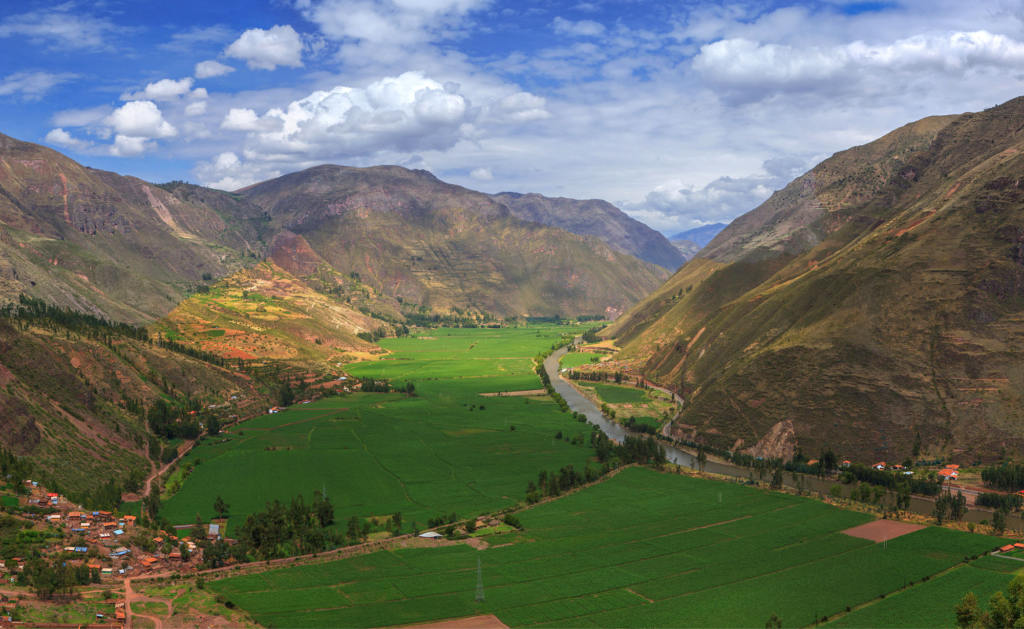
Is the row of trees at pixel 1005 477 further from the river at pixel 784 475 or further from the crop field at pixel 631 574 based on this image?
the crop field at pixel 631 574

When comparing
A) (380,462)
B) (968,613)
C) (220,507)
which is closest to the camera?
(968,613)

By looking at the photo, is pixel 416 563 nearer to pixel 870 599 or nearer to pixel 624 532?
pixel 624 532

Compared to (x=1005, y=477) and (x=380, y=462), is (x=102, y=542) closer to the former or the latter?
(x=380, y=462)

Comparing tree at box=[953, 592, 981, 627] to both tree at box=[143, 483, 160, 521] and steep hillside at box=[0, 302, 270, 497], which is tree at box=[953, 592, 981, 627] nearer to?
tree at box=[143, 483, 160, 521]

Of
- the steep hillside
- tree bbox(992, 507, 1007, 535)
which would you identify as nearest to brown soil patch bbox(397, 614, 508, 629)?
the steep hillside

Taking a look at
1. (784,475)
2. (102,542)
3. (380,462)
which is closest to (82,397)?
(380,462)

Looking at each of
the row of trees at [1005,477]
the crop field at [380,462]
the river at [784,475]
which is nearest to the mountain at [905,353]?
the river at [784,475]

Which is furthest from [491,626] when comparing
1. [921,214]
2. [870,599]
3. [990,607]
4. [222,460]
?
[921,214]
